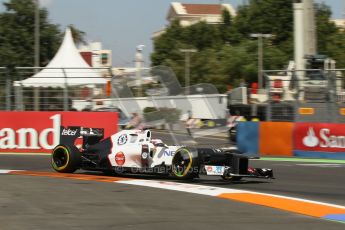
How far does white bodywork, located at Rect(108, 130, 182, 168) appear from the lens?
1233 cm

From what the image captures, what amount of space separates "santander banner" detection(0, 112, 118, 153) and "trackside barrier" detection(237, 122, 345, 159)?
170 inches

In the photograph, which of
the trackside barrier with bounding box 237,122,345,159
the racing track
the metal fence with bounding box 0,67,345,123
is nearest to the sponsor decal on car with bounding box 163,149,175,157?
the racing track

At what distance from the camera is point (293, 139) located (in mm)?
20031

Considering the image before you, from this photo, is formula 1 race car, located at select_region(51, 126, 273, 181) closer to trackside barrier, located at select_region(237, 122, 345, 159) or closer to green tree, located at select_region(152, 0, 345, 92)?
trackside barrier, located at select_region(237, 122, 345, 159)

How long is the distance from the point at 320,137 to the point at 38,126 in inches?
350

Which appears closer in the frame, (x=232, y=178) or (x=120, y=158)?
(x=232, y=178)

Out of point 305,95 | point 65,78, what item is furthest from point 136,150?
point 305,95

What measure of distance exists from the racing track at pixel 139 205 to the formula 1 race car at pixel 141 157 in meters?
0.28

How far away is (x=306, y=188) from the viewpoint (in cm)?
1173

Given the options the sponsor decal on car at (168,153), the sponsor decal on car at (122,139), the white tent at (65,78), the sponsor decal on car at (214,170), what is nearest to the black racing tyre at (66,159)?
the sponsor decal on car at (122,139)

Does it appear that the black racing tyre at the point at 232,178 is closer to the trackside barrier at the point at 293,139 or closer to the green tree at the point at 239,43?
the trackside barrier at the point at 293,139

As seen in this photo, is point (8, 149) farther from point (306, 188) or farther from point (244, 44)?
point (244, 44)

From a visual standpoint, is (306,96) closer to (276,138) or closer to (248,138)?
(276,138)

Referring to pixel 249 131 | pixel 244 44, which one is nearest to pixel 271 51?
pixel 244 44
